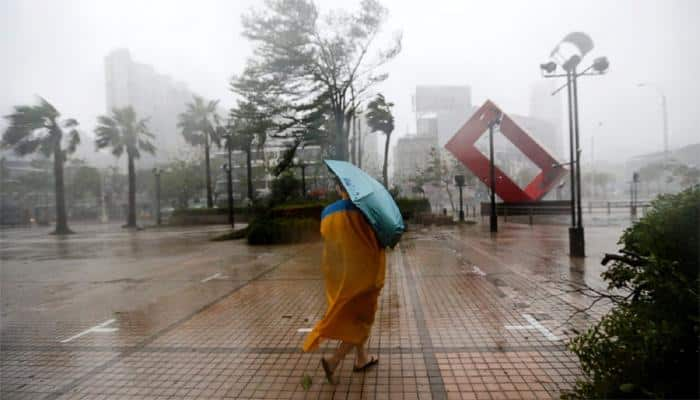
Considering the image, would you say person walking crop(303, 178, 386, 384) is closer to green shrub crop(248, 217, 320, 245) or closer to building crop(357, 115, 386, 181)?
green shrub crop(248, 217, 320, 245)

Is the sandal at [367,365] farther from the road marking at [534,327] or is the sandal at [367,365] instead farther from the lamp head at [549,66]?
the lamp head at [549,66]

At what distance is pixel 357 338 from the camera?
3076mm

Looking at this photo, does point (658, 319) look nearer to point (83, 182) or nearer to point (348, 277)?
point (348, 277)

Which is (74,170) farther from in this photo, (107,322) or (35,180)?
(107,322)

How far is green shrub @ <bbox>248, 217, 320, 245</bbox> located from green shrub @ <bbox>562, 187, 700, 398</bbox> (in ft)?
40.5

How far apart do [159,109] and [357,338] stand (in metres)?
32.0

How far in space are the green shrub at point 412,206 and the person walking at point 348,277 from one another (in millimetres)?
18895

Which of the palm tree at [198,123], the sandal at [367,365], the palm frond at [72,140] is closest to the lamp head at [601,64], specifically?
the sandal at [367,365]

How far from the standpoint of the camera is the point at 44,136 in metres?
19.6

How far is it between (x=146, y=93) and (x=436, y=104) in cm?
2481

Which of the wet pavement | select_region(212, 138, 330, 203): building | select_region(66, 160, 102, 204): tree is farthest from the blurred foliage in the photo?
select_region(66, 160, 102, 204): tree

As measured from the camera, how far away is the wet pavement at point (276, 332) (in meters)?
3.14

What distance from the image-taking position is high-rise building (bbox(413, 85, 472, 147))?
36906 mm

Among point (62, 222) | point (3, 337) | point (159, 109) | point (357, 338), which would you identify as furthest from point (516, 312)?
point (159, 109)
